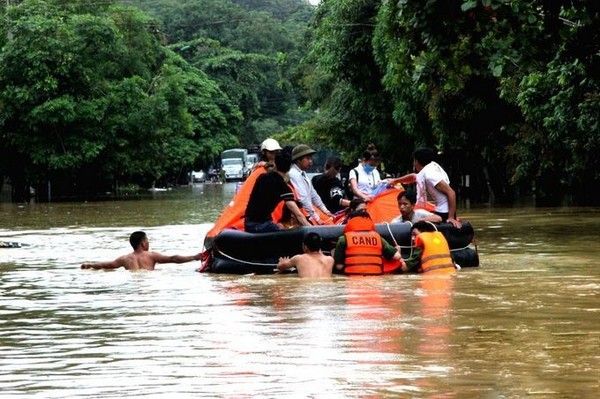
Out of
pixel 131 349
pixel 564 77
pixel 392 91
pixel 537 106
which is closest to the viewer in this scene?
pixel 131 349

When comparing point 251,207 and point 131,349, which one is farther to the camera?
point 251,207

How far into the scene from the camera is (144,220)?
37250mm

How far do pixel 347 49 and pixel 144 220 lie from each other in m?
14.5

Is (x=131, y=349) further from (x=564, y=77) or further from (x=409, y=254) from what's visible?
(x=564, y=77)

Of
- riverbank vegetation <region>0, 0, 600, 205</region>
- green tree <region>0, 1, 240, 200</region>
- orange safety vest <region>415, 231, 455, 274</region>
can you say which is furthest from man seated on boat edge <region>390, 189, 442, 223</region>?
green tree <region>0, 1, 240, 200</region>

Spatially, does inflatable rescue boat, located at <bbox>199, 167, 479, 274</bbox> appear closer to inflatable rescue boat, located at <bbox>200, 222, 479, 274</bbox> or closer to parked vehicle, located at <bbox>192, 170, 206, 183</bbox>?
inflatable rescue boat, located at <bbox>200, 222, 479, 274</bbox>

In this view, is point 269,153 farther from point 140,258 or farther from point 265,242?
point 140,258

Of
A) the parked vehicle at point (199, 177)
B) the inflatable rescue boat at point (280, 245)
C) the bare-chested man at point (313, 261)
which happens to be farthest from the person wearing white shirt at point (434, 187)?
the parked vehicle at point (199, 177)

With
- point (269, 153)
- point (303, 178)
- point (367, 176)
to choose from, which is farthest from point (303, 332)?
point (367, 176)

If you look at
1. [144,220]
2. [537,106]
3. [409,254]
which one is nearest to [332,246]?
[409,254]

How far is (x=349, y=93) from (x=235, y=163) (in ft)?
213

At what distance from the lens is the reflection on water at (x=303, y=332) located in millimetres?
8609

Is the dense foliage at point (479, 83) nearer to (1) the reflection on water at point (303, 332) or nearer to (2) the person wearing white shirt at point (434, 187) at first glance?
(2) the person wearing white shirt at point (434, 187)

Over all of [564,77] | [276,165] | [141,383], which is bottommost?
[141,383]
